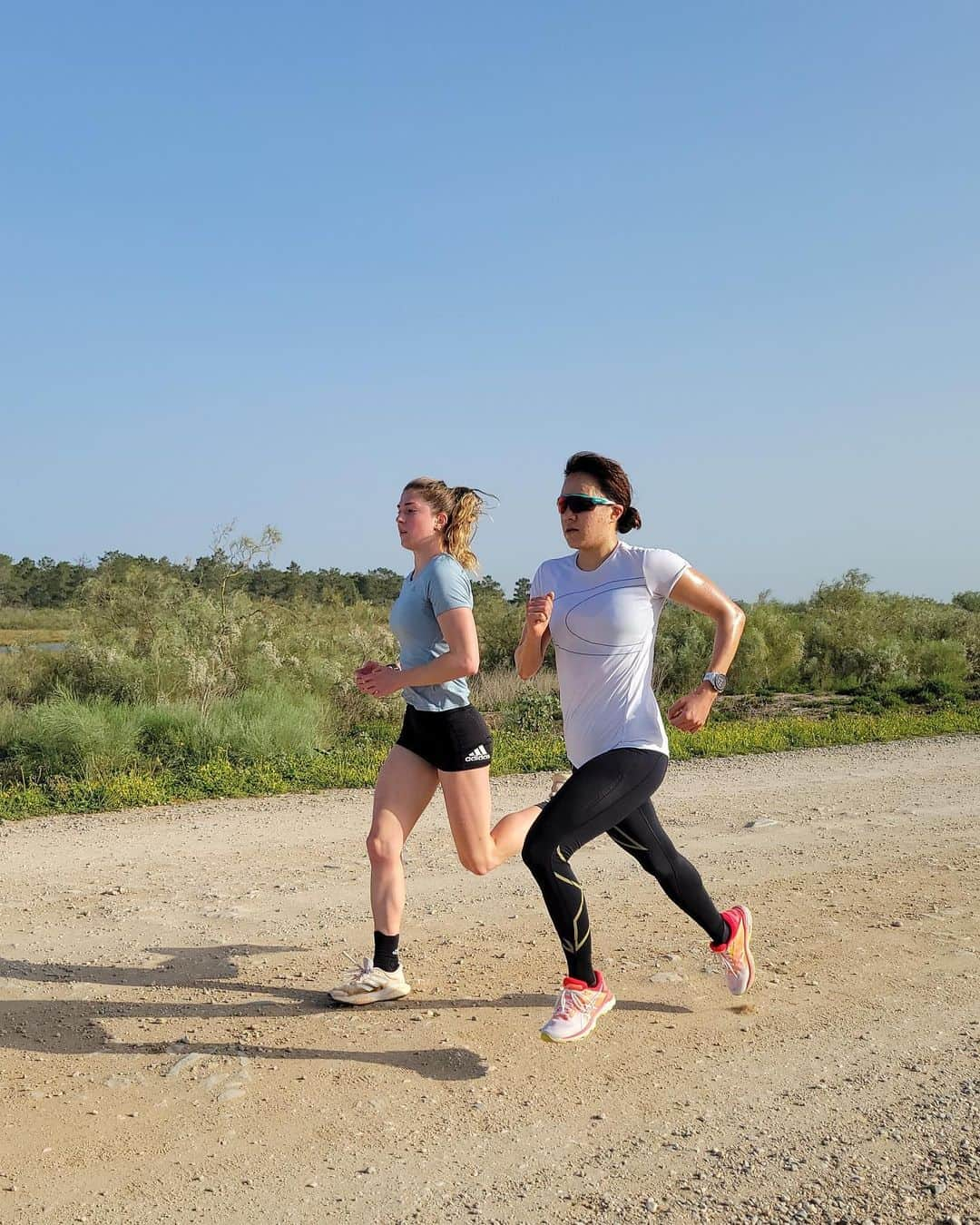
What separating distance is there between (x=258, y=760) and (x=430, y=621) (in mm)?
6851

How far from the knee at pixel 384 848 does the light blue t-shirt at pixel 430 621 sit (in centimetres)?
61

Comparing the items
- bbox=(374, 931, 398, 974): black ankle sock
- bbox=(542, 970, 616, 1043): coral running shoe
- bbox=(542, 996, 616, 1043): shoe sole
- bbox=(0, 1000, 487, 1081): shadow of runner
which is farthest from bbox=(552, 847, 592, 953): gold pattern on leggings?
bbox=(374, 931, 398, 974): black ankle sock

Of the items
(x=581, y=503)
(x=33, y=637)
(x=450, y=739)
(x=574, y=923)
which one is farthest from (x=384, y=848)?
(x=33, y=637)

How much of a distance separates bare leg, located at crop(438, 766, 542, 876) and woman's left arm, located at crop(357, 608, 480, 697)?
471mm

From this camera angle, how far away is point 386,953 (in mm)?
5531

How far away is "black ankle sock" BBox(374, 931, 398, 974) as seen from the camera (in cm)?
552

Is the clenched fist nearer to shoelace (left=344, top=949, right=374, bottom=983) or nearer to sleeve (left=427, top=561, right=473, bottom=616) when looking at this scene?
sleeve (left=427, top=561, right=473, bottom=616)

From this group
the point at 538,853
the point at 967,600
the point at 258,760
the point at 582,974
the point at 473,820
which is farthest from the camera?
the point at 967,600

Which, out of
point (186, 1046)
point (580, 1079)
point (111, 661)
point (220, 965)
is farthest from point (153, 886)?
point (111, 661)

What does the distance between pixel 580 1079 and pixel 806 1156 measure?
0.95m

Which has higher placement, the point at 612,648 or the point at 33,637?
the point at 612,648

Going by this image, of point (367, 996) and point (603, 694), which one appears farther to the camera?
point (367, 996)

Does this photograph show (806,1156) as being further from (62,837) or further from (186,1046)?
(62,837)

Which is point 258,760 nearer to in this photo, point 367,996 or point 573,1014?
point 367,996
